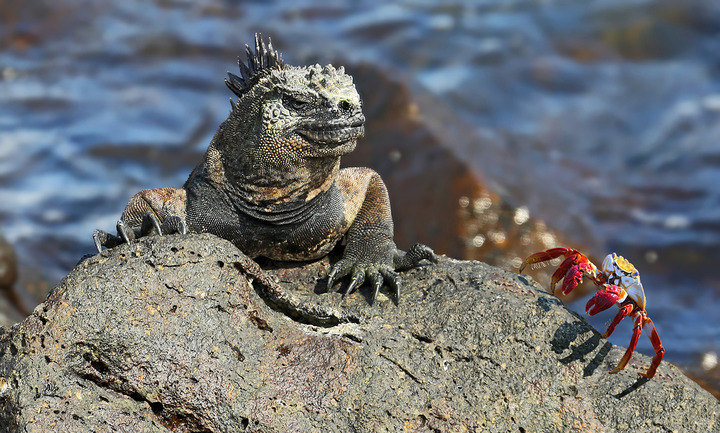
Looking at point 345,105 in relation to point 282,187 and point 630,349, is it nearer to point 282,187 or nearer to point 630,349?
point 282,187

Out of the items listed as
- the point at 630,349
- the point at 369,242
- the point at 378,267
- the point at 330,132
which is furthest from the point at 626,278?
the point at 330,132

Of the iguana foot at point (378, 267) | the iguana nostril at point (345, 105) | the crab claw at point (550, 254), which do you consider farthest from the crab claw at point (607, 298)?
the iguana nostril at point (345, 105)

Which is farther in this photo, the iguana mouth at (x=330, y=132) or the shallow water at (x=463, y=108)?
the shallow water at (x=463, y=108)

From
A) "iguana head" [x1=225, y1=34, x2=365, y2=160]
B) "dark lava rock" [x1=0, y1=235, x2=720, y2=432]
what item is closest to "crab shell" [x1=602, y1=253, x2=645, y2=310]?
"dark lava rock" [x1=0, y1=235, x2=720, y2=432]

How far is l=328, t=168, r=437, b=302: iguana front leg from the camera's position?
487 cm

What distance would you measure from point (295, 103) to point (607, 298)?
2081mm

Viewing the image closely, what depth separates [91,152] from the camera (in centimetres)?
1378

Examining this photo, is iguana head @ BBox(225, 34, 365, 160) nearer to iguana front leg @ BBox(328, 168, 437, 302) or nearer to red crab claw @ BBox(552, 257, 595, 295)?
iguana front leg @ BBox(328, 168, 437, 302)

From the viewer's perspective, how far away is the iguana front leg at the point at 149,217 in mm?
4441

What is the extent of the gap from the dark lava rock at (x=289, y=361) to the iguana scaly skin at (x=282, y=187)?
0.54 m

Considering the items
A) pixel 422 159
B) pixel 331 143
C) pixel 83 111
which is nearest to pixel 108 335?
pixel 331 143

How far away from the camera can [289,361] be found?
12.6 feet

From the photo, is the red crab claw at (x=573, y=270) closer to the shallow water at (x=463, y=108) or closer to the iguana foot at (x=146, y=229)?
the iguana foot at (x=146, y=229)

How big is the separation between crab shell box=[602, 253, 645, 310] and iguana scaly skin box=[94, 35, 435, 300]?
111 centimetres
